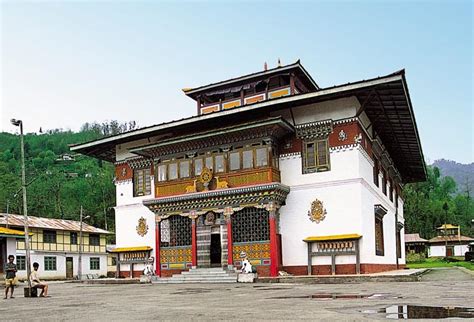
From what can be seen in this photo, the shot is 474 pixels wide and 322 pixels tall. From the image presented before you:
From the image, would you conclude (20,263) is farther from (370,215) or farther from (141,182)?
(370,215)

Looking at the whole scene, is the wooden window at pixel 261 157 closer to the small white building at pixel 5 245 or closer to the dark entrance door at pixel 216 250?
the dark entrance door at pixel 216 250

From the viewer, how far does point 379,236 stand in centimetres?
2820

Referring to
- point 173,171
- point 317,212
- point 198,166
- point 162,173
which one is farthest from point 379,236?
point 162,173

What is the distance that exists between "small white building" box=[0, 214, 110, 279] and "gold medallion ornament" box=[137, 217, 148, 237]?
16894mm

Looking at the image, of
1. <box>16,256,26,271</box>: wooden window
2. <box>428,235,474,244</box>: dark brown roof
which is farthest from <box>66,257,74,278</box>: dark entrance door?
<box>428,235,474,244</box>: dark brown roof

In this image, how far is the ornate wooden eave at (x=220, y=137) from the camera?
81.8ft

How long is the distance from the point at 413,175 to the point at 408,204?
3260 cm

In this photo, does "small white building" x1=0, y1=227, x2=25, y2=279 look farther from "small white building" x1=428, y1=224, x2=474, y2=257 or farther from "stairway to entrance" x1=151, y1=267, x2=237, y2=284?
"small white building" x1=428, y1=224, x2=474, y2=257

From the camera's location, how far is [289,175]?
26.0 meters

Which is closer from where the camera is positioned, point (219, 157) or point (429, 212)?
point (219, 157)

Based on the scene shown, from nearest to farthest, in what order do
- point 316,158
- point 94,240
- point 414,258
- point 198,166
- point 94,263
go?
point 316,158 < point 198,166 < point 94,263 < point 94,240 < point 414,258

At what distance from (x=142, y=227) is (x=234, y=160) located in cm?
775

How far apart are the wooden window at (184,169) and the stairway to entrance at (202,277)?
4.67m

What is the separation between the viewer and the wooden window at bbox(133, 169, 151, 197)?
31281 mm
